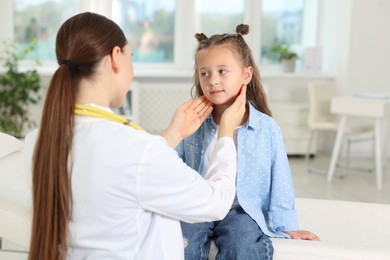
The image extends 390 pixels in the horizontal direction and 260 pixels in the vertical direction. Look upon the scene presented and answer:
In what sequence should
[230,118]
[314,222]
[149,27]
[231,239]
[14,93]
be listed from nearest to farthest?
[230,118] < [231,239] < [314,222] < [14,93] < [149,27]

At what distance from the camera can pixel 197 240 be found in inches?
70.2

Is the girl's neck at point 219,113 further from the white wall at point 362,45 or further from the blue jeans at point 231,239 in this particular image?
the white wall at point 362,45

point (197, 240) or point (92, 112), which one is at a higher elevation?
point (92, 112)

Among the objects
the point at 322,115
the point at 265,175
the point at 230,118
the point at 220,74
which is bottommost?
the point at 322,115

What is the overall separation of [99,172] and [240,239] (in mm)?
639

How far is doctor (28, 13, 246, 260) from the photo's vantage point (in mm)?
1226

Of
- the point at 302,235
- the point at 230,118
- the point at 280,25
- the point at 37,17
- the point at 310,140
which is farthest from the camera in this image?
the point at 280,25

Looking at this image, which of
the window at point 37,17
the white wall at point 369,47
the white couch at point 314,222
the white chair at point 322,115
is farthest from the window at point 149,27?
the white couch at point 314,222

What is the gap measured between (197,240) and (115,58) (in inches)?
28.8

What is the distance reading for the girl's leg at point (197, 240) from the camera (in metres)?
1.75

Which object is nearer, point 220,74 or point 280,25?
point 220,74

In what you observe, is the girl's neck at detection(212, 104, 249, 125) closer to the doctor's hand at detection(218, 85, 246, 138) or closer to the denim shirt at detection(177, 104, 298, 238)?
the denim shirt at detection(177, 104, 298, 238)

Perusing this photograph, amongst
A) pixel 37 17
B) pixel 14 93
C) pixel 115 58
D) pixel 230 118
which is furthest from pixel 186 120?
pixel 37 17

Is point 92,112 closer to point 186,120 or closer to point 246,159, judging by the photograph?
point 186,120
